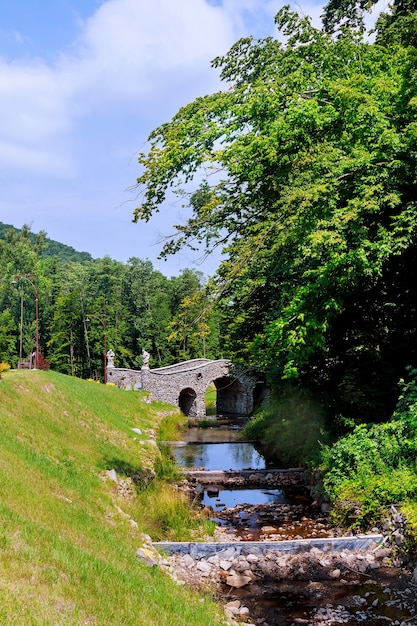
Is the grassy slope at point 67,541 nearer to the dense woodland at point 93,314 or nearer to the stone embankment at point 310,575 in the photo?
the stone embankment at point 310,575

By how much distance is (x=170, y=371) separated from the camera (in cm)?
4250

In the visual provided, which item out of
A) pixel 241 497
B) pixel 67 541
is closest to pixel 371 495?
pixel 241 497

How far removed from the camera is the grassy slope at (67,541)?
196 inches

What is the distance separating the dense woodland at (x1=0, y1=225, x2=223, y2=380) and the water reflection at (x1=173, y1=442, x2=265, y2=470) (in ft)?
109

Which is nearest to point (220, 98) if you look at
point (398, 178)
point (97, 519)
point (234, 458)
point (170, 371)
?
point (398, 178)

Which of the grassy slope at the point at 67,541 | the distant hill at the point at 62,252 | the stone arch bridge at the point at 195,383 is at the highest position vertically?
the distant hill at the point at 62,252

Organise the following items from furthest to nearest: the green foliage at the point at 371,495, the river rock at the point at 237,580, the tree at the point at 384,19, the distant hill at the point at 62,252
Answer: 1. the distant hill at the point at 62,252
2. the tree at the point at 384,19
3. the green foliage at the point at 371,495
4. the river rock at the point at 237,580

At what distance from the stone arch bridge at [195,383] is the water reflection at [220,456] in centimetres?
838

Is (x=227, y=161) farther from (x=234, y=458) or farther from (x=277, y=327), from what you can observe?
(x=234, y=458)

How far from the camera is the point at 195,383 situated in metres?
43.7

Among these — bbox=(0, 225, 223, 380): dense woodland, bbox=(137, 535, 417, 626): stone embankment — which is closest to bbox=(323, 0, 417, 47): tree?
bbox=(137, 535, 417, 626): stone embankment

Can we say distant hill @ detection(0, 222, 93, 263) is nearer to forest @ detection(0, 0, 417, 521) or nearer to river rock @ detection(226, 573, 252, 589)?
forest @ detection(0, 0, 417, 521)

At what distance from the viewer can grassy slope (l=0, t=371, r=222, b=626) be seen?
16.3 ft

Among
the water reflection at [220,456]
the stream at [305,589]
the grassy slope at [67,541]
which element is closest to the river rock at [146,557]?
the grassy slope at [67,541]
